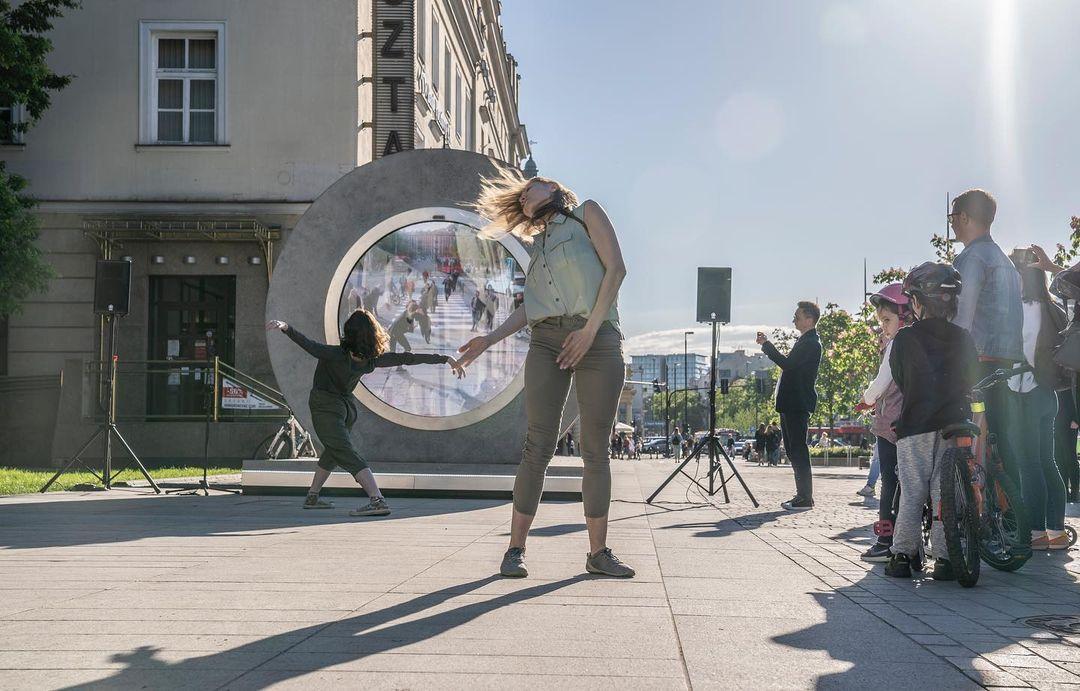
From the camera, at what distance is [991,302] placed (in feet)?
20.4

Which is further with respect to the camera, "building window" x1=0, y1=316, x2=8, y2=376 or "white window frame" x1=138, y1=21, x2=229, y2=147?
"white window frame" x1=138, y1=21, x2=229, y2=147

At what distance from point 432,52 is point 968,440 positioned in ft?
73.8

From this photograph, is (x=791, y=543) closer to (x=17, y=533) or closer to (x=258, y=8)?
(x=17, y=533)

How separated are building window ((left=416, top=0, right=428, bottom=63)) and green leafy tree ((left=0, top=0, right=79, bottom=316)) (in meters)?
7.27

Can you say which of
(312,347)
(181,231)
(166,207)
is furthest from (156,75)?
(312,347)

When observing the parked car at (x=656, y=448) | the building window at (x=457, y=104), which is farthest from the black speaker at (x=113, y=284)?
the parked car at (x=656, y=448)

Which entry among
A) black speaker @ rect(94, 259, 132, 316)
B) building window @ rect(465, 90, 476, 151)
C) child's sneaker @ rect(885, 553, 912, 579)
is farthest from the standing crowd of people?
building window @ rect(465, 90, 476, 151)

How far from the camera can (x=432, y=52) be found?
26000mm

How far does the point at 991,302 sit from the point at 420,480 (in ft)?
18.6

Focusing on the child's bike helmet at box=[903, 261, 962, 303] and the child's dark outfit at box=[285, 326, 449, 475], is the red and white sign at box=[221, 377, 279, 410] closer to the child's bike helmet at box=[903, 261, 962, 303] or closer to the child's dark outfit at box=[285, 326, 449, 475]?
the child's dark outfit at box=[285, 326, 449, 475]

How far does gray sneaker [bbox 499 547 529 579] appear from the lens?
16.4 ft

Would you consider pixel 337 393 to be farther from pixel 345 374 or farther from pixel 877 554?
pixel 877 554

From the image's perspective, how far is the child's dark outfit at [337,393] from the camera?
870cm

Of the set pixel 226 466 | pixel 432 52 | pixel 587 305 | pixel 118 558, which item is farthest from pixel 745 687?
pixel 432 52
